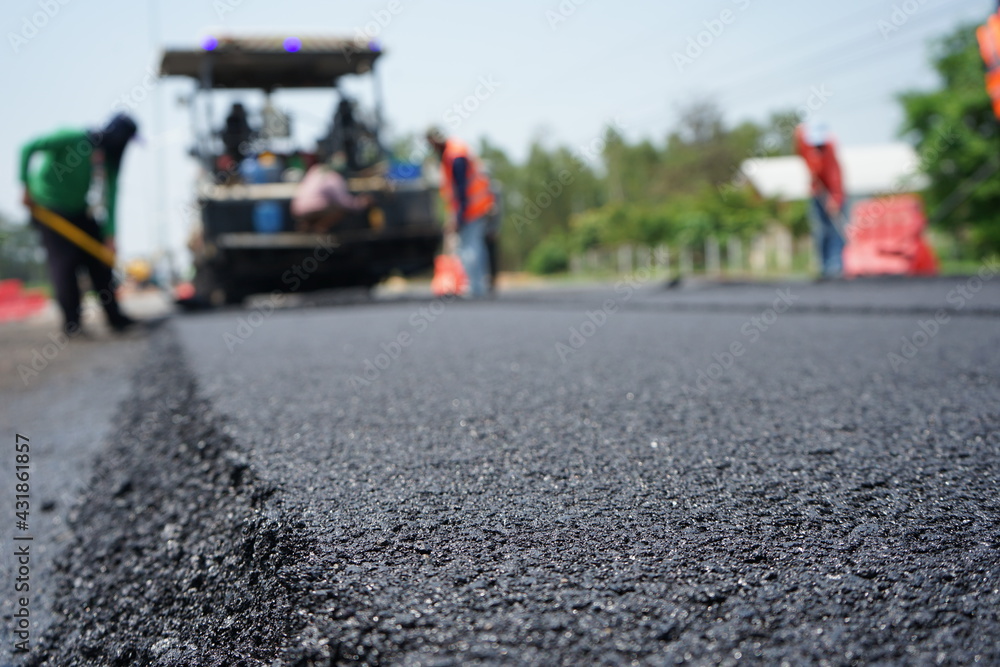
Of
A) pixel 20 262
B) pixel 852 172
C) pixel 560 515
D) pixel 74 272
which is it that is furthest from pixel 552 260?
pixel 20 262

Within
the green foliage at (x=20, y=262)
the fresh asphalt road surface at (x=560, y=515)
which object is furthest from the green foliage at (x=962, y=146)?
the green foliage at (x=20, y=262)

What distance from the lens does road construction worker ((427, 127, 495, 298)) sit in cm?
644

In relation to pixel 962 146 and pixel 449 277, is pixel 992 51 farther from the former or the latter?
pixel 962 146

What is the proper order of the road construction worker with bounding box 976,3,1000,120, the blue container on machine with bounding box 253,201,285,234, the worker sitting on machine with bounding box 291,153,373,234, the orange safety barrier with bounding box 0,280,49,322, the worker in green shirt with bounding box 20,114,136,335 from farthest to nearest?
1. the orange safety barrier with bounding box 0,280,49,322
2. the blue container on machine with bounding box 253,201,285,234
3. the worker sitting on machine with bounding box 291,153,373,234
4. the worker in green shirt with bounding box 20,114,136,335
5. the road construction worker with bounding box 976,3,1000,120

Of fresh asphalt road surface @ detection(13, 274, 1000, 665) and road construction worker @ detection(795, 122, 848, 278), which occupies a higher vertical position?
road construction worker @ detection(795, 122, 848, 278)

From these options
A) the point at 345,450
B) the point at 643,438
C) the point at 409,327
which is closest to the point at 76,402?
the point at 409,327

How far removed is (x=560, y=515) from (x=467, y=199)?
18.0ft

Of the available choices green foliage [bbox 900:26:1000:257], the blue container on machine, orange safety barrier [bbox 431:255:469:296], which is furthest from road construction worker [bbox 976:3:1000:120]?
green foliage [bbox 900:26:1000:257]

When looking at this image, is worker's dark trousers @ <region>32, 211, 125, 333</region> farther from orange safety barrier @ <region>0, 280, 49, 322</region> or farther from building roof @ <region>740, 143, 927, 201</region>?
building roof @ <region>740, 143, 927, 201</region>

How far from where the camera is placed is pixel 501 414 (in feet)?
6.10

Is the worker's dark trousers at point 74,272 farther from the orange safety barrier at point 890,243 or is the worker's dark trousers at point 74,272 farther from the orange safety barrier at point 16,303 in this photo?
the orange safety barrier at point 16,303

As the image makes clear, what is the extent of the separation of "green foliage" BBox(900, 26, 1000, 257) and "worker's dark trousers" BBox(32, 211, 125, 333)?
50.3 feet

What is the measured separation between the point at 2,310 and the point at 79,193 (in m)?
10.3

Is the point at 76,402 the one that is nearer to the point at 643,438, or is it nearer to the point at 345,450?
the point at 345,450
